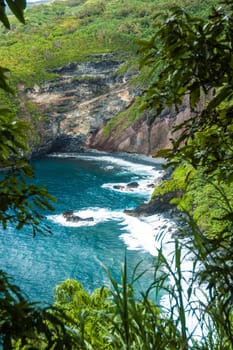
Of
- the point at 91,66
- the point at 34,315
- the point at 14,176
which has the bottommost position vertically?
the point at 34,315

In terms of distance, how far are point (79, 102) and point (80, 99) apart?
30 centimetres

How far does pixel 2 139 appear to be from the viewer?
7.03 feet

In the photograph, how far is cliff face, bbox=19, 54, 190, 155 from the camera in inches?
1718

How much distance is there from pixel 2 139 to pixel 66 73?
44.2 metres

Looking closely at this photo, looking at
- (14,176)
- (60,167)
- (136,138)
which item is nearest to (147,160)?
(136,138)

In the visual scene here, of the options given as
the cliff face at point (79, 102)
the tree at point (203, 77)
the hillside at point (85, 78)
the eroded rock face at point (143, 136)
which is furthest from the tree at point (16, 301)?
the cliff face at point (79, 102)

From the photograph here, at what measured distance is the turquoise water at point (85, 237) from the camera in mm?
17078

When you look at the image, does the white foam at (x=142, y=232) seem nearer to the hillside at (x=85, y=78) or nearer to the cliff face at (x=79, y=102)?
the hillside at (x=85, y=78)

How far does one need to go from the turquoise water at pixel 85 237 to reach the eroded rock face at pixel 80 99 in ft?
28.2

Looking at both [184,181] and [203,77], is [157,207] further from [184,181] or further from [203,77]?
[203,77]

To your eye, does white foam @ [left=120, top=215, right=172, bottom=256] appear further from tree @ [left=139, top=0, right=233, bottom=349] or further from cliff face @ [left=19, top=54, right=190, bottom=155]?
cliff face @ [left=19, top=54, right=190, bottom=155]

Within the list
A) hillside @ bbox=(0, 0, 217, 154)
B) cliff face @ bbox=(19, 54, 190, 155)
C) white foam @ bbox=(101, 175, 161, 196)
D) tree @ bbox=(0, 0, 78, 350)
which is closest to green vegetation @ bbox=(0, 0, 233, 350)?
tree @ bbox=(0, 0, 78, 350)

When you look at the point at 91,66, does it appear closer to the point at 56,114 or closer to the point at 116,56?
the point at 116,56

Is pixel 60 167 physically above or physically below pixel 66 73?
below
